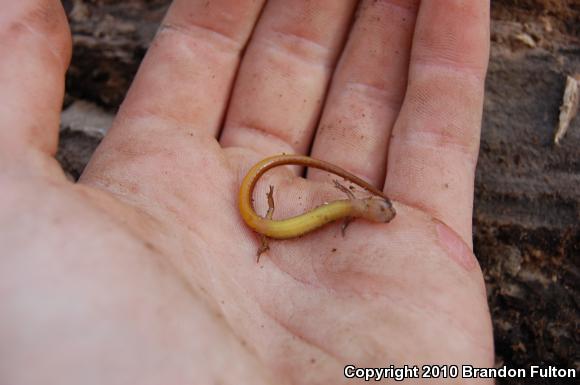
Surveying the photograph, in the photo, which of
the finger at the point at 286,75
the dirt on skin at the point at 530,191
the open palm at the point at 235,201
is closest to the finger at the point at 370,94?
the open palm at the point at 235,201

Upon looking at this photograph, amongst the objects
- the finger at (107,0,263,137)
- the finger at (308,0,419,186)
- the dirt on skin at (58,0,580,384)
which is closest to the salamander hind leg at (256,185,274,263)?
the finger at (308,0,419,186)

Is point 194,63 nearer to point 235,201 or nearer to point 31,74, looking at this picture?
point 235,201

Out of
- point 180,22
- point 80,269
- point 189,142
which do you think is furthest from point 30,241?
point 180,22

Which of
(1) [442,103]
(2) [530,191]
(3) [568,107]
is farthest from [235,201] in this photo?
(3) [568,107]

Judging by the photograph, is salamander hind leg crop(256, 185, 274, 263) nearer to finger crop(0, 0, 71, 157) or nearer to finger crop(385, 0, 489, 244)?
finger crop(385, 0, 489, 244)

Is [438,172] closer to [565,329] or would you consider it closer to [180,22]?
[565,329]

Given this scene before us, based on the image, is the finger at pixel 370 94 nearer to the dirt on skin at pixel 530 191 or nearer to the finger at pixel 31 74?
the dirt on skin at pixel 530 191
